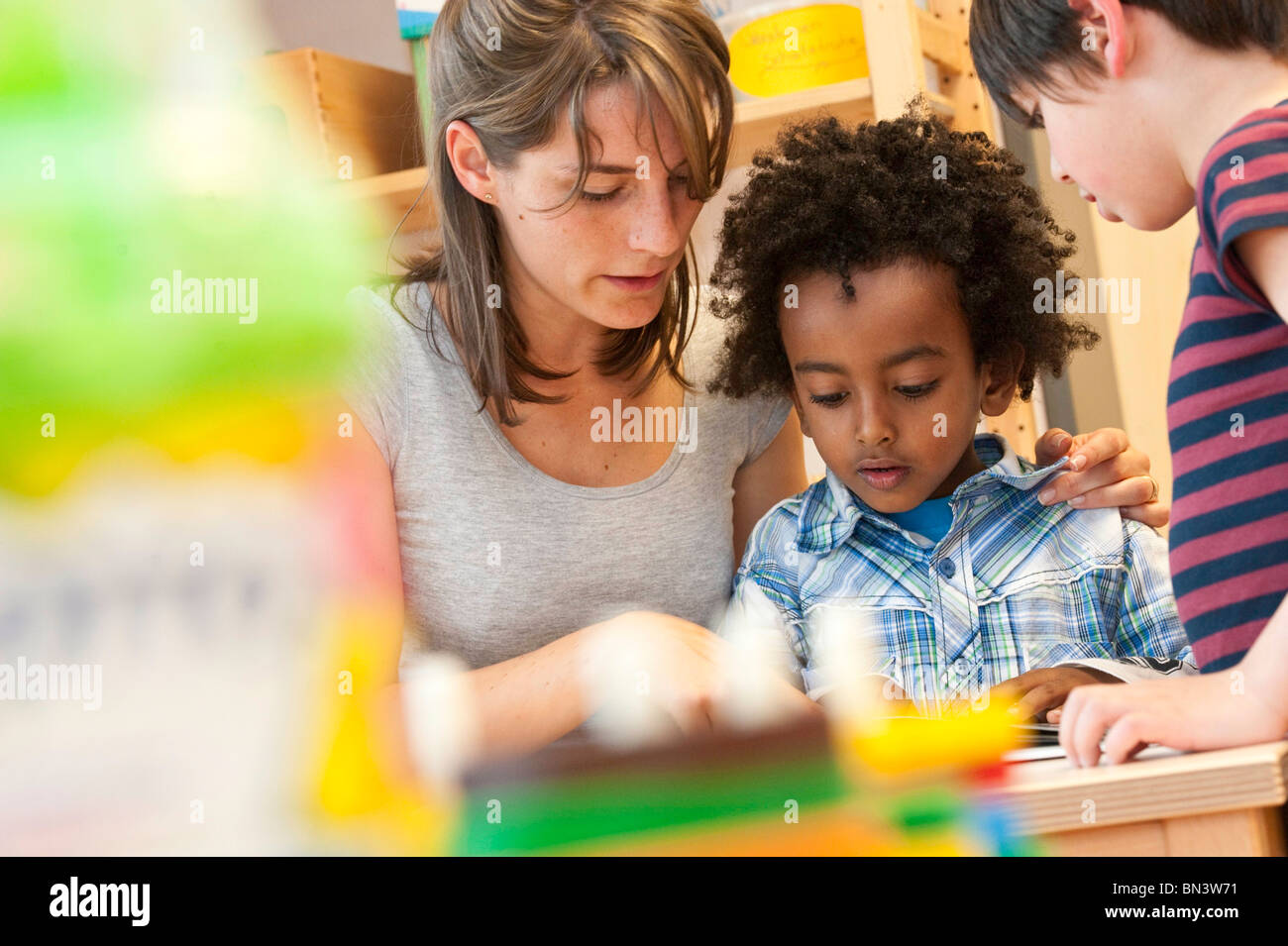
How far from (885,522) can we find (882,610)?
0.26 ft

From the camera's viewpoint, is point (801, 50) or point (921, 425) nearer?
point (921, 425)

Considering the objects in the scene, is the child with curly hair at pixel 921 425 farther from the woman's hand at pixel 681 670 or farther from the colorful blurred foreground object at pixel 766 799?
the colorful blurred foreground object at pixel 766 799

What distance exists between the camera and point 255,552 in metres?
0.74

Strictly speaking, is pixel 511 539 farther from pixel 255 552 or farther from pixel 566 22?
pixel 566 22

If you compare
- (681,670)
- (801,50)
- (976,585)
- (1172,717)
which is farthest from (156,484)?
(801,50)

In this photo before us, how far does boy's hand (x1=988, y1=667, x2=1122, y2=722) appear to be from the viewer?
0.83 meters

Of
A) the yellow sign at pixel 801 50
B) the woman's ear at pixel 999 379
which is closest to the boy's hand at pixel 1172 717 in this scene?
the woman's ear at pixel 999 379

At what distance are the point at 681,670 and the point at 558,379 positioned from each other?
1.36 feet

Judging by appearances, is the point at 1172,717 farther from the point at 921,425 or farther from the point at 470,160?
the point at 470,160

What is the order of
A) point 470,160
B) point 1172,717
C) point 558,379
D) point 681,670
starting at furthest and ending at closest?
point 558,379 < point 470,160 < point 681,670 < point 1172,717

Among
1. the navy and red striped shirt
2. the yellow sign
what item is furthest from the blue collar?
the yellow sign

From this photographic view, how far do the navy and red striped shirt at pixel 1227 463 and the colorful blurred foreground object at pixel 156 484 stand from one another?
1.41 ft

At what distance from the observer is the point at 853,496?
1084 mm

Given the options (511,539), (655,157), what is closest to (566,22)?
(655,157)
